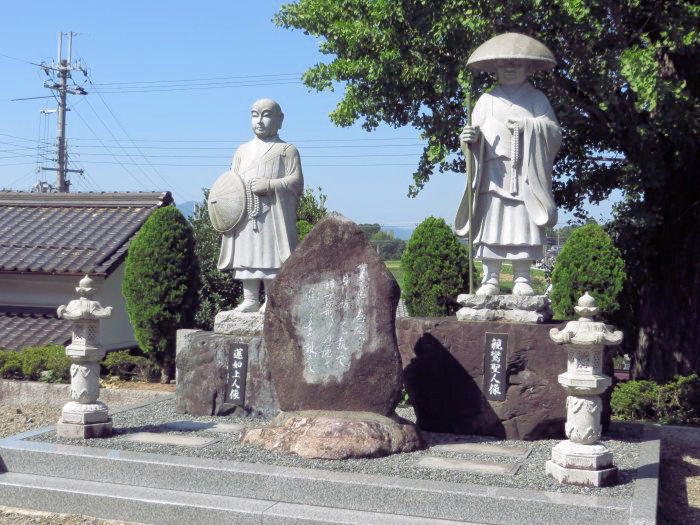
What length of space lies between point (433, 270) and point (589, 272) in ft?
5.88

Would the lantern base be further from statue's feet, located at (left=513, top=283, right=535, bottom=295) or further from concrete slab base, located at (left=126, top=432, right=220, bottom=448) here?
concrete slab base, located at (left=126, top=432, right=220, bottom=448)

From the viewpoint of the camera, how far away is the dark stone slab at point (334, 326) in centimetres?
630

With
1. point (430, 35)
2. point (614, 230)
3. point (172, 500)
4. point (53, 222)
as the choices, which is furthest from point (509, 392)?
point (53, 222)

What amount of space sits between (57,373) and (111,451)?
4531 millimetres

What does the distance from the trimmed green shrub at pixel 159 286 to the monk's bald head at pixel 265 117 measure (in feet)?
9.56

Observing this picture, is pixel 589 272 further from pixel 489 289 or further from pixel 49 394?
pixel 49 394

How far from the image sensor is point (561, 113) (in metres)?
8.70

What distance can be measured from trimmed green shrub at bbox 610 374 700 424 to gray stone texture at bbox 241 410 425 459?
320 centimetres

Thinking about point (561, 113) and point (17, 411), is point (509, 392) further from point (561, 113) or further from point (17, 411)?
point (17, 411)

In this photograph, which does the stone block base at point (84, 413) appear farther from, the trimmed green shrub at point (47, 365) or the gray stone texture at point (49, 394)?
the trimmed green shrub at point (47, 365)

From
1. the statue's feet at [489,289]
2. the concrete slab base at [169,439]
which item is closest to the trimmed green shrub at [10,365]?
the concrete slab base at [169,439]

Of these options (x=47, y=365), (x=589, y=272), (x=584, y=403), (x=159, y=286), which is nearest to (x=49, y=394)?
(x=47, y=365)

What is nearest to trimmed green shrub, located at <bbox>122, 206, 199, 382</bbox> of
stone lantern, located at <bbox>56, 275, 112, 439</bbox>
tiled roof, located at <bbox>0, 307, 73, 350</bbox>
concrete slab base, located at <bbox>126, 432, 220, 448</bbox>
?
tiled roof, located at <bbox>0, 307, 73, 350</bbox>

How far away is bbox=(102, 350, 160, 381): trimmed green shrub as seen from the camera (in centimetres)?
1064
